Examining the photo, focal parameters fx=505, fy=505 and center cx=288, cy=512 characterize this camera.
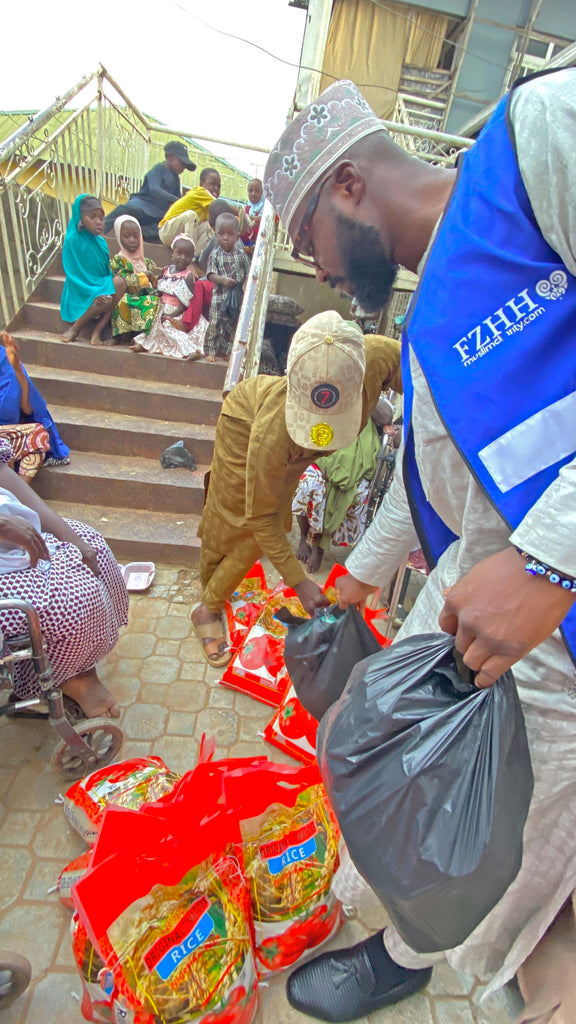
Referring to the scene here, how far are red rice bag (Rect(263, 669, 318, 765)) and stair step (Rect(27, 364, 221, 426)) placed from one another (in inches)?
114

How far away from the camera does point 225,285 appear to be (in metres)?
5.42

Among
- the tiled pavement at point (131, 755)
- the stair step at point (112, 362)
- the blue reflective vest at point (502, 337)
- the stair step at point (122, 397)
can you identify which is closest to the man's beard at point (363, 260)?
the blue reflective vest at point (502, 337)

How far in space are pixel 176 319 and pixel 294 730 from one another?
425cm

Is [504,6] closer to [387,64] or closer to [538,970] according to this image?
[387,64]

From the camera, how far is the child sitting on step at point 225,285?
5199mm

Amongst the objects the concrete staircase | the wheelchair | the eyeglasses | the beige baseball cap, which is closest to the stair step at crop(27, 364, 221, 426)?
the concrete staircase

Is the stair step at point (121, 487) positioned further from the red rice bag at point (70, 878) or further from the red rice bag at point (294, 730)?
the red rice bag at point (70, 878)

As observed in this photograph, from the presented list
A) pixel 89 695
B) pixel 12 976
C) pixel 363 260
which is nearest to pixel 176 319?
pixel 89 695

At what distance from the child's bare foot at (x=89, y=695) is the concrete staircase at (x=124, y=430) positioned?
1549mm

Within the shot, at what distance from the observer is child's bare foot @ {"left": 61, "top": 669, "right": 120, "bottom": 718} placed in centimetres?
216

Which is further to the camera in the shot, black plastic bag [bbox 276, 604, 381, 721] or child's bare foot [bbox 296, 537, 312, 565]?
child's bare foot [bbox 296, 537, 312, 565]

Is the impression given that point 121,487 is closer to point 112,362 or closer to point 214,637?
point 112,362

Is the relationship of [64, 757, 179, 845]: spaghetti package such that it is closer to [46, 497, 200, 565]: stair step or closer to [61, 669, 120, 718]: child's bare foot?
[61, 669, 120, 718]: child's bare foot

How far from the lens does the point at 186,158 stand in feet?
23.7
